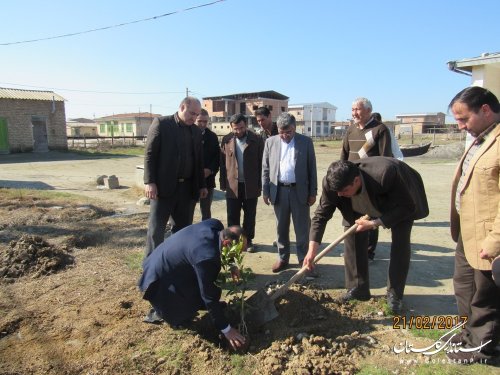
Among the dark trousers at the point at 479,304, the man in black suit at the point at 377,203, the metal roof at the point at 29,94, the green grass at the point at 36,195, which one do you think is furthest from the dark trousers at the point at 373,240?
the metal roof at the point at 29,94

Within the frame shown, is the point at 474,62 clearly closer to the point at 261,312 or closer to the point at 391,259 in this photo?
the point at 391,259

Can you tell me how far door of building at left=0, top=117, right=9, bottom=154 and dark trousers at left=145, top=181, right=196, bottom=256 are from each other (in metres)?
24.2

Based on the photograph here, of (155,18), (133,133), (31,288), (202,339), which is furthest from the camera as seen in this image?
(133,133)

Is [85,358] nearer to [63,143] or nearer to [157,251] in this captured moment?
[157,251]

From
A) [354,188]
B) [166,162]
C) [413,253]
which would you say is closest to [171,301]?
[166,162]

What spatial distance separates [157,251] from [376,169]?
1.90 m

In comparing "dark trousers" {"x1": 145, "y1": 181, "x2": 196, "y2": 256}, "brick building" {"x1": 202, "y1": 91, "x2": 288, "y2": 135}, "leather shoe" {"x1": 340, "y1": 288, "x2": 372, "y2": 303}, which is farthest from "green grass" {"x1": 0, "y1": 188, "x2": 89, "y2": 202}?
"brick building" {"x1": 202, "y1": 91, "x2": 288, "y2": 135}

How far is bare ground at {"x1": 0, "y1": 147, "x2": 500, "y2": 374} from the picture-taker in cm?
283

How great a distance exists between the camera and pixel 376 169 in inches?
125

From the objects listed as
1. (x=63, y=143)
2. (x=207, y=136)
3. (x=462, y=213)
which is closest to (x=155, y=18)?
(x=207, y=136)

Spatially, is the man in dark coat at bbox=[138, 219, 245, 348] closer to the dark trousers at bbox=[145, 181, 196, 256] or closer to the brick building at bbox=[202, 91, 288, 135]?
the dark trousers at bbox=[145, 181, 196, 256]

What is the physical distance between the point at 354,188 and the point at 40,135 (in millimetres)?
27123

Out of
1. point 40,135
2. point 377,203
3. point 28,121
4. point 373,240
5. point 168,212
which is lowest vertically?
point 373,240

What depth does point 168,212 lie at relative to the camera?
Answer: 4043mm
